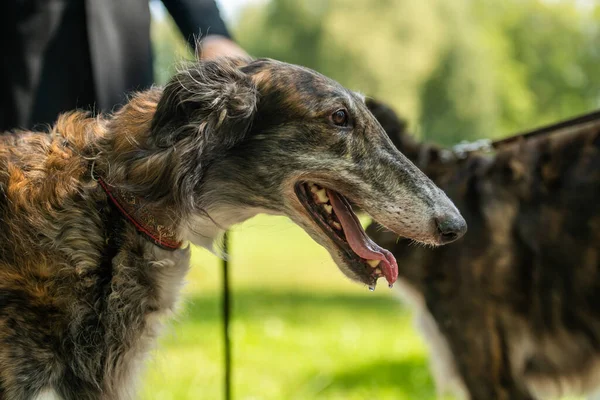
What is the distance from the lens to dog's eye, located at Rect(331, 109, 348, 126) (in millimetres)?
2517

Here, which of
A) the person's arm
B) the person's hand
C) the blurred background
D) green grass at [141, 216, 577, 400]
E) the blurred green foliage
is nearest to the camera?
the person's hand

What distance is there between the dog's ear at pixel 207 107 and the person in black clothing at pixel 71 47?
615 millimetres

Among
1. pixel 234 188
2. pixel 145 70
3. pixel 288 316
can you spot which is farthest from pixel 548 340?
pixel 288 316

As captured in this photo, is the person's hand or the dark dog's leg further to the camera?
the dark dog's leg

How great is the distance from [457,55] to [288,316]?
19681 millimetres

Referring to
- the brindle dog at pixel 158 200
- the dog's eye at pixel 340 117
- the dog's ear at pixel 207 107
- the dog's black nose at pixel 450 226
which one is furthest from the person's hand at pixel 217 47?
the dog's black nose at pixel 450 226

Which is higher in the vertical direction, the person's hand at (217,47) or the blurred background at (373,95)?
the person's hand at (217,47)

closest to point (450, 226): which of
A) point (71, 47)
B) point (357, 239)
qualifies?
point (357, 239)

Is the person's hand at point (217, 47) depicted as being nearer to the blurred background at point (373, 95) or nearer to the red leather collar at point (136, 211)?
the blurred background at point (373, 95)

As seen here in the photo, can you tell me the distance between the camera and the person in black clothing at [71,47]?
3.12 meters

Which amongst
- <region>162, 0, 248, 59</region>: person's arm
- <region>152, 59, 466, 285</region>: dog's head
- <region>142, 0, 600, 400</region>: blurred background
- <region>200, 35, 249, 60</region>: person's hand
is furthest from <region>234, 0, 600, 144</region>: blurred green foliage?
<region>152, 59, 466, 285</region>: dog's head

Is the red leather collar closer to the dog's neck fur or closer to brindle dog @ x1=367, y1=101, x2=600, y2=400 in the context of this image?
the dog's neck fur

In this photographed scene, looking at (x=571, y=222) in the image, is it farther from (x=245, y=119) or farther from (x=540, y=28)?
(x=540, y=28)

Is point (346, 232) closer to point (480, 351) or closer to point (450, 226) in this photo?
point (450, 226)
